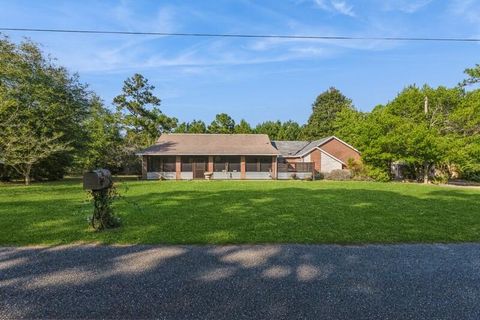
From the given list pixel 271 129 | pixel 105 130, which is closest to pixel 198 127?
pixel 271 129

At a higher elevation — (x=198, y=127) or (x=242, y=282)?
(x=198, y=127)

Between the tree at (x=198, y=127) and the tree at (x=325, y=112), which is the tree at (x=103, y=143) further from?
the tree at (x=325, y=112)

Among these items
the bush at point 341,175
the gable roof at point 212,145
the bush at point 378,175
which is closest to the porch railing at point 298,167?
the gable roof at point 212,145

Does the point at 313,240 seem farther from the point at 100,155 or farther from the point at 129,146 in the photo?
the point at 129,146

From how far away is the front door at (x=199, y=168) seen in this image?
99.9ft

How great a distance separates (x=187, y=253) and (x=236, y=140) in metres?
28.6

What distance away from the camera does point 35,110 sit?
21.7 meters

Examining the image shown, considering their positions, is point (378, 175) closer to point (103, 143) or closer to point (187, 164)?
point (187, 164)

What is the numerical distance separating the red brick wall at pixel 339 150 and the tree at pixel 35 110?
22.9 metres

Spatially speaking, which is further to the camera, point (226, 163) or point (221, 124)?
point (221, 124)

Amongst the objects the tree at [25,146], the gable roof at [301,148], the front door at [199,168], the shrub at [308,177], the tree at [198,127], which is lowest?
the shrub at [308,177]

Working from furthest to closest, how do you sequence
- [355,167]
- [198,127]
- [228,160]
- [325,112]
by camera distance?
[325,112]
[198,127]
[228,160]
[355,167]

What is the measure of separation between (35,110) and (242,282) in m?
22.9

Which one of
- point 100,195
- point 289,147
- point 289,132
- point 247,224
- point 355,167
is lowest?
point 247,224
